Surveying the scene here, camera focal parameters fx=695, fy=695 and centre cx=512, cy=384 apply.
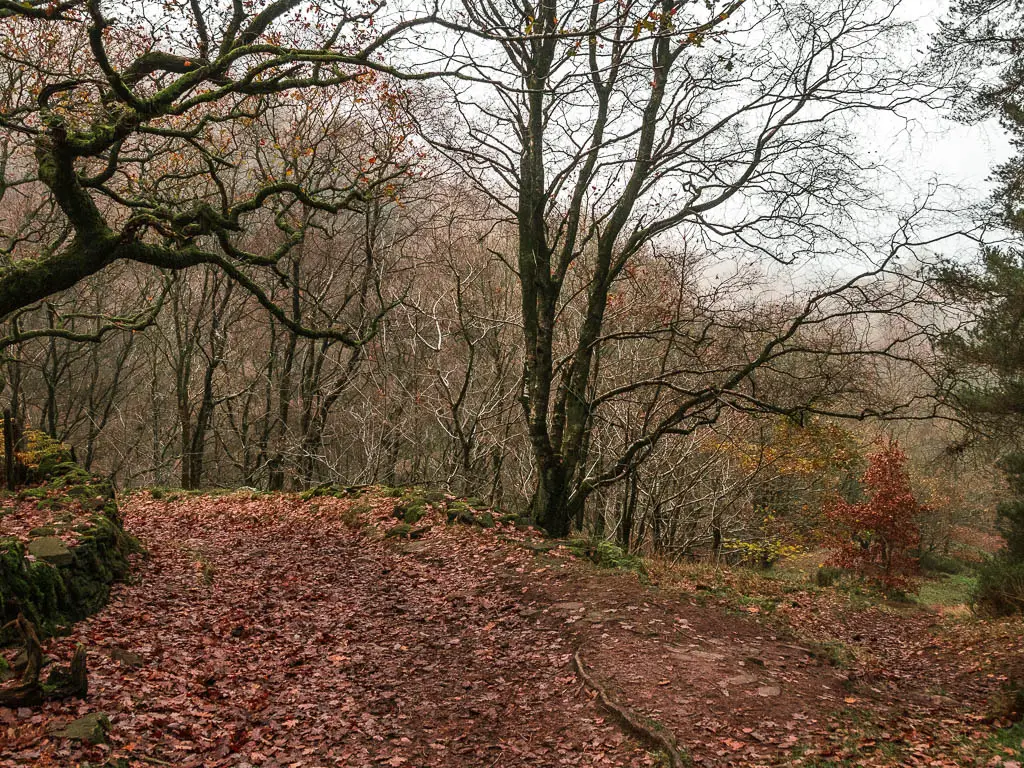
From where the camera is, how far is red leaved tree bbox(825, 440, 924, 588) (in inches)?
667

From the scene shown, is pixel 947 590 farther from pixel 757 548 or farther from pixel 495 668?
pixel 495 668

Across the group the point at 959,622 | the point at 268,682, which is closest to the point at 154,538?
the point at 268,682

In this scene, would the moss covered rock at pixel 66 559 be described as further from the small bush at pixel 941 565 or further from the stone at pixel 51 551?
the small bush at pixel 941 565

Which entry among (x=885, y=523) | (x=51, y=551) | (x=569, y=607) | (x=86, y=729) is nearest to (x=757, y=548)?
(x=885, y=523)

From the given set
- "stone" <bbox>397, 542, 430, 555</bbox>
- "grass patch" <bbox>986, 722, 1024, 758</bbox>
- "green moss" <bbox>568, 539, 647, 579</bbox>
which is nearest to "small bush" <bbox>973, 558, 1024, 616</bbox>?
"green moss" <bbox>568, 539, 647, 579</bbox>

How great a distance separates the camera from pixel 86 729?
183 inches

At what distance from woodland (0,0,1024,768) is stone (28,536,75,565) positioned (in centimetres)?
9

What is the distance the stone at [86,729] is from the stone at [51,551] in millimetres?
2355

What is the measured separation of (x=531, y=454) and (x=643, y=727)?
12001 mm

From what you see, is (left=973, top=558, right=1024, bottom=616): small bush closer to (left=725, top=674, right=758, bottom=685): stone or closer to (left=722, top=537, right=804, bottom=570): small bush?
(left=722, top=537, right=804, bottom=570): small bush

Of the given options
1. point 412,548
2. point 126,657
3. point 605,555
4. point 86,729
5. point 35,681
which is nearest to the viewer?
point 86,729

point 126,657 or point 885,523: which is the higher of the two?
point 885,523

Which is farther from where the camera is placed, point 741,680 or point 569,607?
point 569,607

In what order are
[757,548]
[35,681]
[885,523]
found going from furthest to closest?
[885,523]
[757,548]
[35,681]
